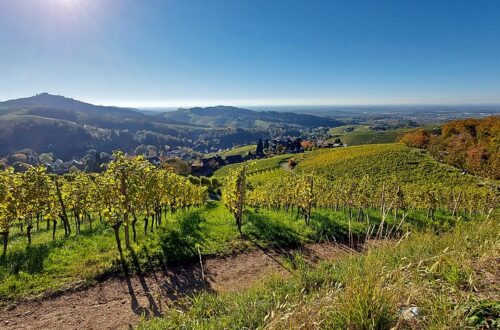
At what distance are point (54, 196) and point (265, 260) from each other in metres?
16.4

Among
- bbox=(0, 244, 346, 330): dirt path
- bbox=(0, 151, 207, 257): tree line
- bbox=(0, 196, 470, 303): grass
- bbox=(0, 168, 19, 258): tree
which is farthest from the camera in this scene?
bbox=(0, 168, 19, 258): tree

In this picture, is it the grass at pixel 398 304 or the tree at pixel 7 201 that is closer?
the grass at pixel 398 304

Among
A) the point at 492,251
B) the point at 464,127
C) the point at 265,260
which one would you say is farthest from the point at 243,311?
the point at 464,127

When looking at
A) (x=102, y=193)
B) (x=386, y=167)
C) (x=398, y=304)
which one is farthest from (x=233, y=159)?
(x=398, y=304)

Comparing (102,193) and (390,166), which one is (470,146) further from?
(102,193)

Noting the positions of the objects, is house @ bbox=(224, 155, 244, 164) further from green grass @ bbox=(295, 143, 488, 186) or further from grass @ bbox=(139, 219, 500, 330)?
grass @ bbox=(139, 219, 500, 330)

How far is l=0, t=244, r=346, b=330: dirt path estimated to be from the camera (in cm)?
1025

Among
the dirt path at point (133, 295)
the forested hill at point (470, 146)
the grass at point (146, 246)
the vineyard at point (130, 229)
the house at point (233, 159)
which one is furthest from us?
the house at point (233, 159)

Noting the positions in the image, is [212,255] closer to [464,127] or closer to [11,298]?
[11,298]

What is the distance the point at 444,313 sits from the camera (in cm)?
380

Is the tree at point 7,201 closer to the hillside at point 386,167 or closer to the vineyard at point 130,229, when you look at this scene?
the vineyard at point 130,229

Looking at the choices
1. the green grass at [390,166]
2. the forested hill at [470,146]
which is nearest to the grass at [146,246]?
the green grass at [390,166]

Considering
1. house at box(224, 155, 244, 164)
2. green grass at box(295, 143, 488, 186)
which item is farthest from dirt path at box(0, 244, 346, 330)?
house at box(224, 155, 244, 164)

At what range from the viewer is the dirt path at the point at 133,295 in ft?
33.6
